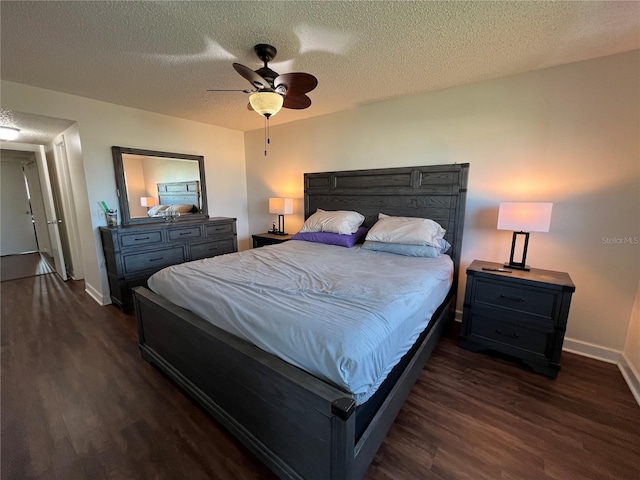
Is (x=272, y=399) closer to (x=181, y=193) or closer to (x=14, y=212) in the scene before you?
(x=181, y=193)

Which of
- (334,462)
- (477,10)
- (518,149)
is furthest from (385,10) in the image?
(334,462)

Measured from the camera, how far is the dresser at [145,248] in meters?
2.95

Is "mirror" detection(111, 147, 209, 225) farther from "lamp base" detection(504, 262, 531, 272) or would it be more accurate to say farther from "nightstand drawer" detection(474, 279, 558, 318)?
"lamp base" detection(504, 262, 531, 272)

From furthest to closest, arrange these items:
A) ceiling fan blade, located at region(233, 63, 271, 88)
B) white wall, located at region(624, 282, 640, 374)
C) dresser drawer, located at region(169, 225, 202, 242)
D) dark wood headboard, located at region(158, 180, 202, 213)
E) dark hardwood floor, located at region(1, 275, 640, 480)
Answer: dark wood headboard, located at region(158, 180, 202, 213) < dresser drawer, located at region(169, 225, 202, 242) < white wall, located at region(624, 282, 640, 374) < ceiling fan blade, located at region(233, 63, 271, 88) < dark hardwood floor, located at region(1, 275, 640, 480)

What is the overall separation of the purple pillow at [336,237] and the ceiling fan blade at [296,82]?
1489 mm

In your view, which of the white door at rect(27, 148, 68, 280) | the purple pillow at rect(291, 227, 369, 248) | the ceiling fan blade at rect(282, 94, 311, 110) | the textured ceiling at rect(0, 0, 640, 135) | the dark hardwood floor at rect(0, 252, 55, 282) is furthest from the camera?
the dark hardwood floor at rect(0, 252, 55, 282)

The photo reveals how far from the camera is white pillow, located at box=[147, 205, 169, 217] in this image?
355cm

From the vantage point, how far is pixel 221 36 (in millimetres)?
1776

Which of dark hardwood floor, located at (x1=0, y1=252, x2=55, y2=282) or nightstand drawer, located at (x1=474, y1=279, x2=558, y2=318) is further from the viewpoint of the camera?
dark hardwood floor, located at (x1=0, y1=252, x2=55, y2=282)

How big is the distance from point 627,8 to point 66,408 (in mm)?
4185

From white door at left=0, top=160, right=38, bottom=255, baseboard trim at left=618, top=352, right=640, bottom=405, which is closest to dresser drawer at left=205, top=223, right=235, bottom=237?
baseboard trim at left=618, top=352, right=640, bottom=405

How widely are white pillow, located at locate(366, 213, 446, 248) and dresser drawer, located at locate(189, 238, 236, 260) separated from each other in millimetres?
2336

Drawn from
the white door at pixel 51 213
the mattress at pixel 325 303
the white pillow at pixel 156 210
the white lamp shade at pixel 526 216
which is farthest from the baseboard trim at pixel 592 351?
the white door at pixel 51 213

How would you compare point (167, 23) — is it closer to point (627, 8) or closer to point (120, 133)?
point (120, 133)
